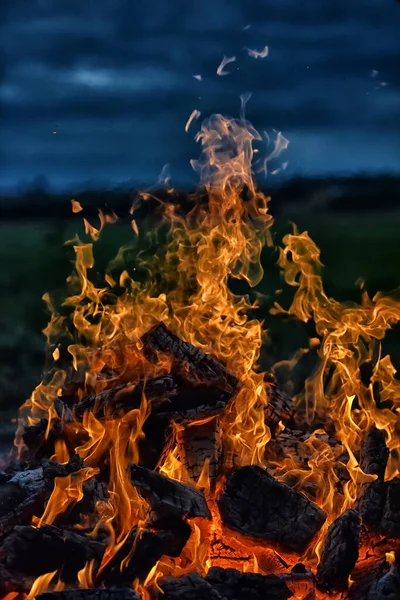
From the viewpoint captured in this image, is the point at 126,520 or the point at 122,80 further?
the point at 122,80

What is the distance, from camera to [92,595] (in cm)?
322

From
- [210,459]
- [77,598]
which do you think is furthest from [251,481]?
[77,598]

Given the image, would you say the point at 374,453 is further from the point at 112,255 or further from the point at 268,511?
the point at 112,255

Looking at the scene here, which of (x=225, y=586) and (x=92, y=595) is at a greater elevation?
(x=92, y=595)

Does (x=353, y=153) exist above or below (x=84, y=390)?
below

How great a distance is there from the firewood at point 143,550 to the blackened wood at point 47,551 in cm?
13

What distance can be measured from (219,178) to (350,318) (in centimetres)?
136

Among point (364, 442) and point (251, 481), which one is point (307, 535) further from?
point (364, 442)

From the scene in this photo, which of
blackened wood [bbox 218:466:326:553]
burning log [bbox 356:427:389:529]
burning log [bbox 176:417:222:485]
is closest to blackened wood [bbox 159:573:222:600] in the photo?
blackened wood [bbox 218:466:326:553]

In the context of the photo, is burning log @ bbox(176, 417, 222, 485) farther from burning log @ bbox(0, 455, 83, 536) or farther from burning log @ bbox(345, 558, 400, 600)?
burning log @ bbox(345, 558, 400, 600)

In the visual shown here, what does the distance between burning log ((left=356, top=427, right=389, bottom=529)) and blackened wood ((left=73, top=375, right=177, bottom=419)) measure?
1140 mm

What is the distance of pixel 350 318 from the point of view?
530 centimetres

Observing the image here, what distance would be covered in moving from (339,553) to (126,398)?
4.67 ft

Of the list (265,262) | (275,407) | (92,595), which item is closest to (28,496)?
(92,595)
